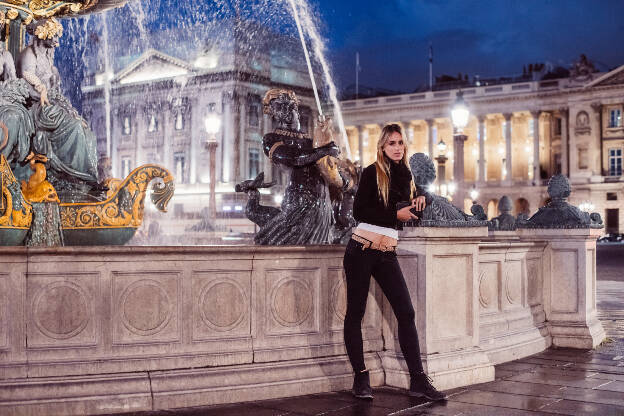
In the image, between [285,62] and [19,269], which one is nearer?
[19,269]

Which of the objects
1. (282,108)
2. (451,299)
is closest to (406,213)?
(451,299)

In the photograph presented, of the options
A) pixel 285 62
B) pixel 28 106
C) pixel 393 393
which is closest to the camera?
pixel 393 393

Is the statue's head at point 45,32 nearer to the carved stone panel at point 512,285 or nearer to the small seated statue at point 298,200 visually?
the small seated statue at point 298,200

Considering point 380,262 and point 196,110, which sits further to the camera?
point 196,110

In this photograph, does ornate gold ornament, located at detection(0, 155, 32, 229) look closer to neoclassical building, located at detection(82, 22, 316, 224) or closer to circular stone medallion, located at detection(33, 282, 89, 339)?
circular stone medallion, located at detection(33, 282, 89, 339)

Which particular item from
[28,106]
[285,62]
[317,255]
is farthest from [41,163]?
[285,62]

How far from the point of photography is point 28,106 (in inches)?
297

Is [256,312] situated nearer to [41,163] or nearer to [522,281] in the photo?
[41,163]

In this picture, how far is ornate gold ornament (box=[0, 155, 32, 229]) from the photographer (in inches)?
240

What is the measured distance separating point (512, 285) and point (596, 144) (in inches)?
3050

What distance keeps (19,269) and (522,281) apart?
4772mm

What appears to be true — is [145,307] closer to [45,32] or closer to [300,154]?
[300,154]

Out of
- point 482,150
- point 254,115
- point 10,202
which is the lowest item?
point 10,202

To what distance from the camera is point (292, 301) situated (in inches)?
225
